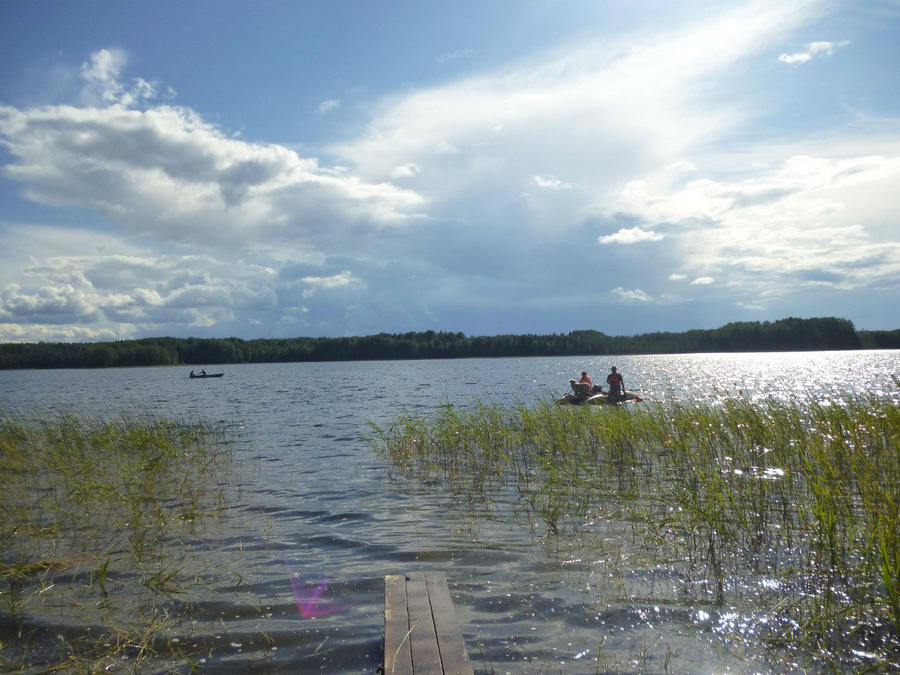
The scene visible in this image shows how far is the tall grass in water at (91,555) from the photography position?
5113 millimetres

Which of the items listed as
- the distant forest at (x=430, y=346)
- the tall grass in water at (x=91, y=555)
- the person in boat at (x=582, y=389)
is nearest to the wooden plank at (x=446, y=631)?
the tall grass in water at (x=91, y=555)

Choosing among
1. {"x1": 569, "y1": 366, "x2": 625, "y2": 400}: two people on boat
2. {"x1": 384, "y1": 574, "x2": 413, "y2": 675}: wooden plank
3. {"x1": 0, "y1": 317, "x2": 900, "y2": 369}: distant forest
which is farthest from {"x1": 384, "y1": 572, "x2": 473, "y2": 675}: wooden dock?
{"x1": 0, "y1": 317, "x2": 900, "y2": 369}: distant forest

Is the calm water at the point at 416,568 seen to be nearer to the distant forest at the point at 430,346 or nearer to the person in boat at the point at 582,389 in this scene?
the person in boat at the point at 582,389

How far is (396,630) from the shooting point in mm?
4754

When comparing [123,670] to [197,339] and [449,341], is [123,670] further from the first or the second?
[449,341]

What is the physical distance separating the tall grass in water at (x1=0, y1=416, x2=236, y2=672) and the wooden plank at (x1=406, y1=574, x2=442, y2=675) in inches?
87.2

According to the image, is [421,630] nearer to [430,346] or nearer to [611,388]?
[611,388]

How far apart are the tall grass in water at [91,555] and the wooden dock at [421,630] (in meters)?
2.09

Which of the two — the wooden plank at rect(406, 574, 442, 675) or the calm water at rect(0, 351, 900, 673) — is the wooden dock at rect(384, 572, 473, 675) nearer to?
the wooden plank at rect(406, 574, 442, 675)

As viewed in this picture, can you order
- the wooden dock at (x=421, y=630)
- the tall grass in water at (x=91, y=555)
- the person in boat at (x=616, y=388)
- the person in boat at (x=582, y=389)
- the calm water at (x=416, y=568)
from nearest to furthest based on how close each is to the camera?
1. the wooden dock at (x=421, y=630)
2. the calm water at (x=416, y=568)
3. the tall grass in water at (x=91, y=555)
4. the person in boat at (x=616, y=388)
5. the person in boat at (x=582, y=389)

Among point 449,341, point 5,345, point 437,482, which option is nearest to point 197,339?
point 5,345

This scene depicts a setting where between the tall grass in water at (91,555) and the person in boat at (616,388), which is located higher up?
the person in boat at (616,388)

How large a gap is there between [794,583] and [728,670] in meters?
2.14

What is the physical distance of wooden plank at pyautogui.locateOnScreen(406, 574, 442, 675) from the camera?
165 inches
